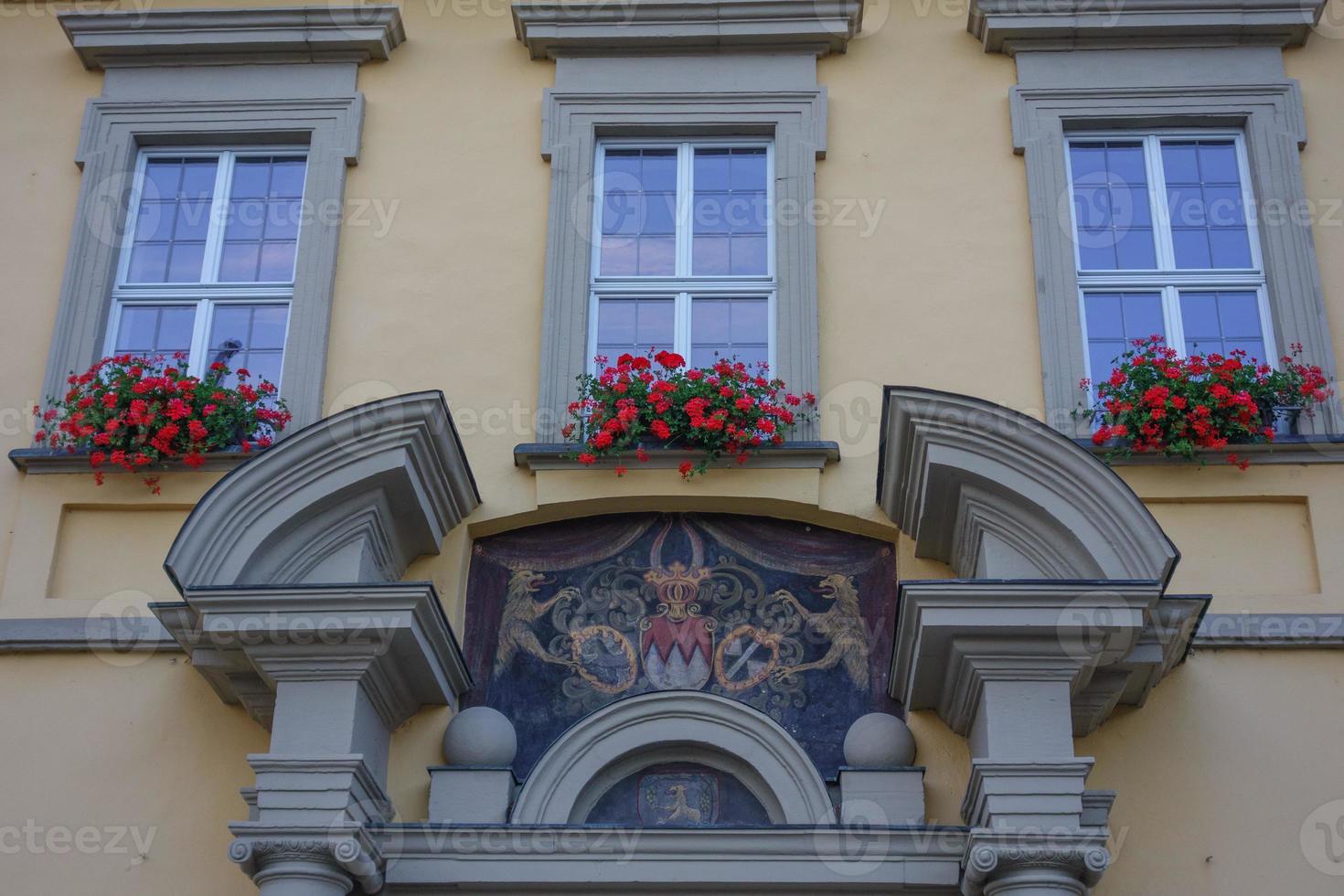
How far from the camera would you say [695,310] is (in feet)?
29.5

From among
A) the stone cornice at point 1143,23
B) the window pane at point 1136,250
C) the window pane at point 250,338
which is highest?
the stone cornice at point 1143,23

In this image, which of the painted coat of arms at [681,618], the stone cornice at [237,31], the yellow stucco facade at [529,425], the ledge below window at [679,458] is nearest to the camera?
the yellow stucco facade at [529,425]

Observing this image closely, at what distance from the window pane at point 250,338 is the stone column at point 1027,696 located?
3460mm

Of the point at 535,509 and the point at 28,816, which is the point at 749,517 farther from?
the point at 28,816

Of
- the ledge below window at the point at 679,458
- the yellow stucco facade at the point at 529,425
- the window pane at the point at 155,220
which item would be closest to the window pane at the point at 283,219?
the yellow stucco facade at the point at 529,425

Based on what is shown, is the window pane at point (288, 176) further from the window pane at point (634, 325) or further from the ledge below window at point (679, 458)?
the ledge below window at point (679, 458)

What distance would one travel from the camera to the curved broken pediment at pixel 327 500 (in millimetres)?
7504

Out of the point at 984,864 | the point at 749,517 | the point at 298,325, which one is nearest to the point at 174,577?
the point at 298,325

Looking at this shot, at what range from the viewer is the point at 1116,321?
8.84m

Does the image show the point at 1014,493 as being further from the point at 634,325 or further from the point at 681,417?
the point at 634,325

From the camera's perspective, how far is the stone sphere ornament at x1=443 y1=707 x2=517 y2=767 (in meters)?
7.70

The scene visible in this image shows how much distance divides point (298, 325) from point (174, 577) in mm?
1890

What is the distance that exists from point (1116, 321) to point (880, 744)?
253 centimetres

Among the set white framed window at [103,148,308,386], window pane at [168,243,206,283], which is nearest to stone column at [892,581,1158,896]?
white framed window at [103,148,308,386]
